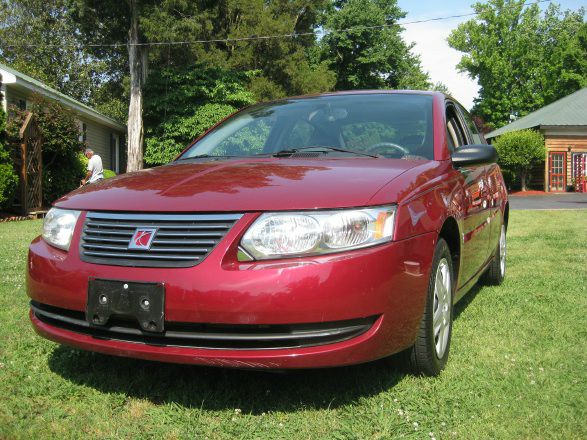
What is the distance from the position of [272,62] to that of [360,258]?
29867mm

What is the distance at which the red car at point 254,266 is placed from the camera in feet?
7.13

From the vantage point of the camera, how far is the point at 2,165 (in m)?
12.0

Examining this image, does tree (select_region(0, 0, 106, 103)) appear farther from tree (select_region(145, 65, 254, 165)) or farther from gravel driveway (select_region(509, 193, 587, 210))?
gravel driveway (select_region(509, 193, 587, 210))

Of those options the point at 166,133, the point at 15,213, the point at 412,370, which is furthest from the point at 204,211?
the point at 166,133

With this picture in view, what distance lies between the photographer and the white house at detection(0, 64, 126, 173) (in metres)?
16.7

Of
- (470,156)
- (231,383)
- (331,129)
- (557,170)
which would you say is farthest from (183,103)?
(231,383)

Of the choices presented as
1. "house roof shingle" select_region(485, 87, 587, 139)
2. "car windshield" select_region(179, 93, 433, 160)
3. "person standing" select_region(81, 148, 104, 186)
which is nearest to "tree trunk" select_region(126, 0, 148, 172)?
"person standing" select_region(81, 148, 104, 186)

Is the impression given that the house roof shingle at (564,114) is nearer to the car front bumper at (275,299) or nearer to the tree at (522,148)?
the tree at (522,148)

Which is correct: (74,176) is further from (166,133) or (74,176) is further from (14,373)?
(14,373)

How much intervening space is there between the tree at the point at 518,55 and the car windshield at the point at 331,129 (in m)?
46.9

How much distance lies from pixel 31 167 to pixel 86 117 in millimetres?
9234

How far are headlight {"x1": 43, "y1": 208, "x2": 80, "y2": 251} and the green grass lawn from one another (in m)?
0.71

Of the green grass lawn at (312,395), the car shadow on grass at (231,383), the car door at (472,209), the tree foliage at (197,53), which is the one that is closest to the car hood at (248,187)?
the car door at (472,209)

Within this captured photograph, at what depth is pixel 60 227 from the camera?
8.67 feet
